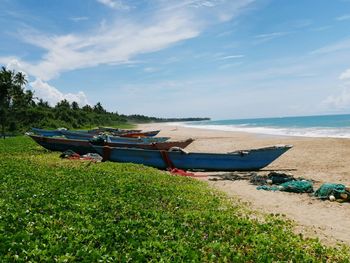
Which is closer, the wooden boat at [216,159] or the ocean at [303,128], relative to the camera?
the wooden boat at [216,159]

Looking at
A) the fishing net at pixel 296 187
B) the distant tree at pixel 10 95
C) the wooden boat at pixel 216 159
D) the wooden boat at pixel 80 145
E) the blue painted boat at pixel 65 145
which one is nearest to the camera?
the fishing net at pixel 296 187

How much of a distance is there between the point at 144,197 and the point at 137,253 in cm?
481

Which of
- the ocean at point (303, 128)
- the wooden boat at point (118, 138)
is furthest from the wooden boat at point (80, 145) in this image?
the ocean at point (303, 128)

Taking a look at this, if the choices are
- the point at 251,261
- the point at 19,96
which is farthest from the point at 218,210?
the point at 19,96

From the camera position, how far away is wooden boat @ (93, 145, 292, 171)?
21031 mm

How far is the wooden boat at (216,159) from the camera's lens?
21031mm

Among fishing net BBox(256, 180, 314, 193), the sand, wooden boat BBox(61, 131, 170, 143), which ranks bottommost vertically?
the sand

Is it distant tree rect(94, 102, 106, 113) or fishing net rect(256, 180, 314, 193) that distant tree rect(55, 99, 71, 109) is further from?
fishing net rect(256, 180, 314, 193)

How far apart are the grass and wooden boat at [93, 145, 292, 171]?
9.18 meters

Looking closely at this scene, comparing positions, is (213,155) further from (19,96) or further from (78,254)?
(19,96)

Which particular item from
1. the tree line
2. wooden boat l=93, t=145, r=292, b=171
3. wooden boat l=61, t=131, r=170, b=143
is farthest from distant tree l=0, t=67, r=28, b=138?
wooden boat l=93, t=145, r=292, b=171

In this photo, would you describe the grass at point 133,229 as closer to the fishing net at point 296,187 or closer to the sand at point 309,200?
the sand at point 309,200

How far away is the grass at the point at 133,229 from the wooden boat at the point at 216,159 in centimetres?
918

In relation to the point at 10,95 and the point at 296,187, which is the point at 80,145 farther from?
the point at 10,95
